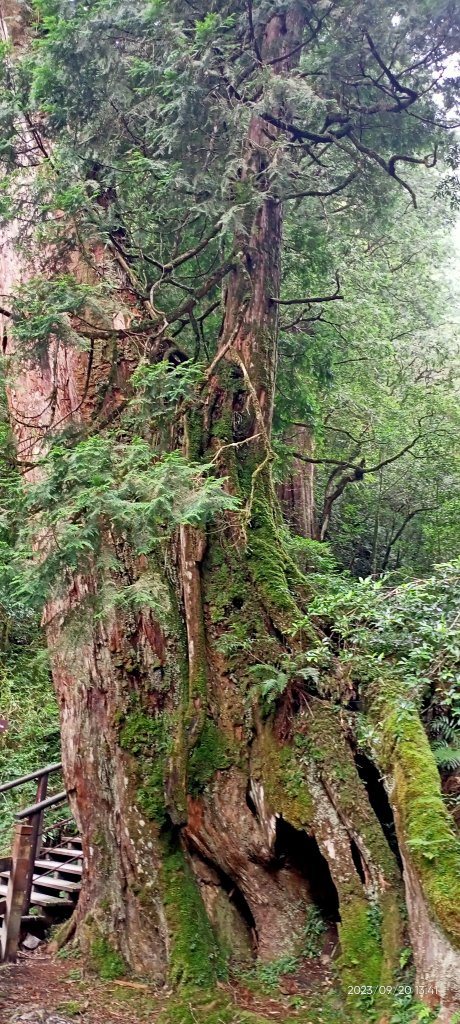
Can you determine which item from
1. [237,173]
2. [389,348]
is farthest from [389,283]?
[237,173]

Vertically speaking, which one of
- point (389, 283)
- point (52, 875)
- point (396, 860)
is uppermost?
point (389, 283)

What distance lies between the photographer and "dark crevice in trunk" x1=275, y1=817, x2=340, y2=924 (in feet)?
17.9

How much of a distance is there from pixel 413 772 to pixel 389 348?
9443mm

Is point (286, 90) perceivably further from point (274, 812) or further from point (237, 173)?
point (274, 812)

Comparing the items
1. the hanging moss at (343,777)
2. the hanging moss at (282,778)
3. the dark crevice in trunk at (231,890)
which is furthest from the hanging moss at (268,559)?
the dark crevice in trunk at (231,890)

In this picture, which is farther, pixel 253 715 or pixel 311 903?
pixel 253 715

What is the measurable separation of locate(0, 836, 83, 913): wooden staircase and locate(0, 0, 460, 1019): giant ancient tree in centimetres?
167

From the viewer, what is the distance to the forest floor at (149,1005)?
4.91 m

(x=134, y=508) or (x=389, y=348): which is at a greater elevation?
(x=389, y=348)

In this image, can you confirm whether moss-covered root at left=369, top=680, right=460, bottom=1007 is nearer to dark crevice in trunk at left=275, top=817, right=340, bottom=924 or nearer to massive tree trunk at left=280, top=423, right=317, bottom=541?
dark crevice in trunk at left=275, top=817, right=340, bottom=924

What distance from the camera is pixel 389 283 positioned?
14.1 m

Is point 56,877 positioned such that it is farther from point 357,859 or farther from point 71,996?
point 357,859

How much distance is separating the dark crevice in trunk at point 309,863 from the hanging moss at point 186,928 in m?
0.68

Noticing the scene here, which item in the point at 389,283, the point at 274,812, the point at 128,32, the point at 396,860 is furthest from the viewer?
the point at 389,283
